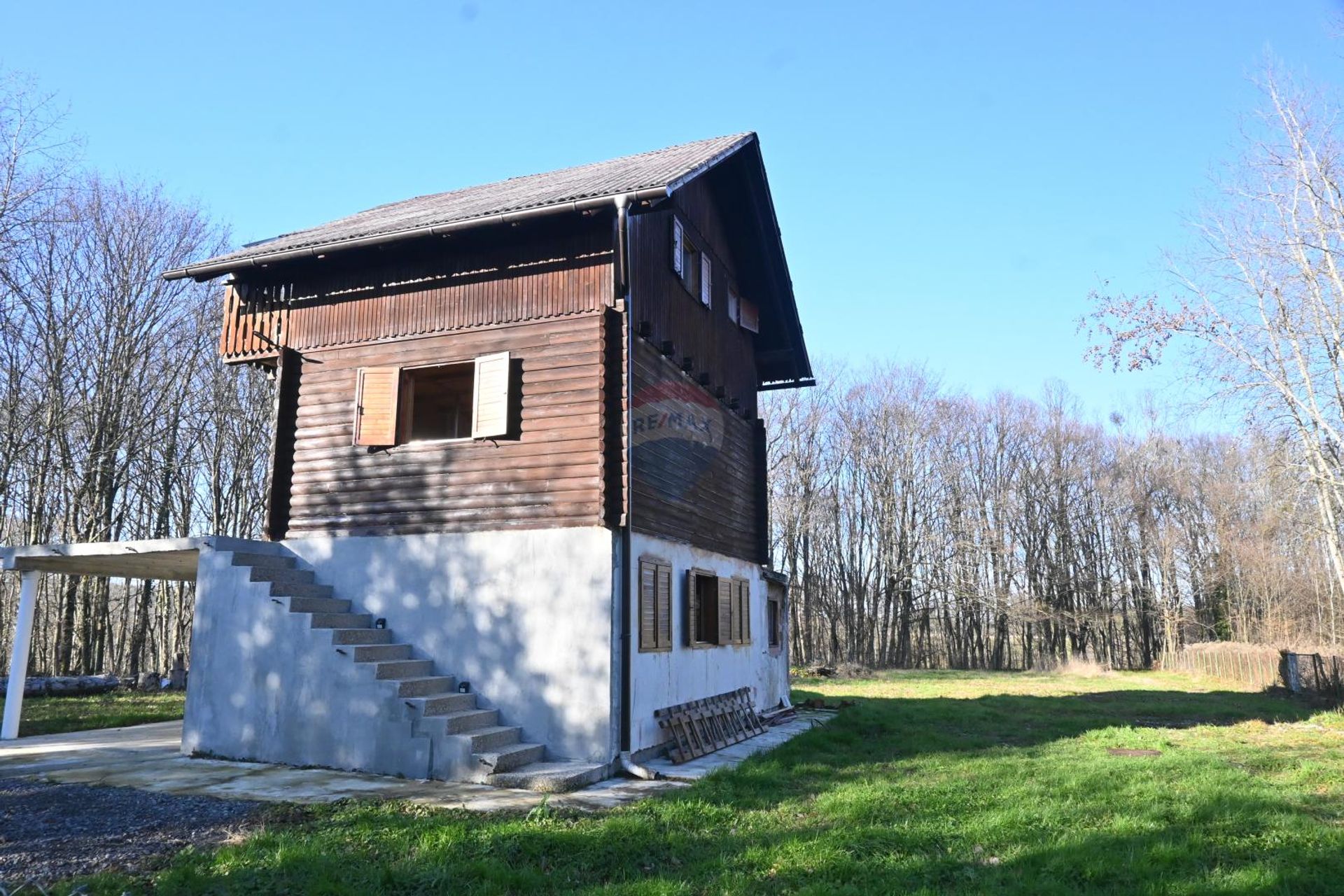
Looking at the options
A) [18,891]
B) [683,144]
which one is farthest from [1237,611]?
[18,891]

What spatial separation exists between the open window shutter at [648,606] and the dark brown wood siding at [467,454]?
3.24 feet

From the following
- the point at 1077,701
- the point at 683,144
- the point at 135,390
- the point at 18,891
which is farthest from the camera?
the point at 135,390

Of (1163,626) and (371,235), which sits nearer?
(371,235)

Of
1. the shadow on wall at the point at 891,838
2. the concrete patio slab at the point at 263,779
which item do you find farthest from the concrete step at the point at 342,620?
the shadow on wall at the point at 891,838

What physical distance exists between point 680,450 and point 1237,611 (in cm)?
3223

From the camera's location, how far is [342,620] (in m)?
9.83

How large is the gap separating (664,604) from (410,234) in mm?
A: 5282

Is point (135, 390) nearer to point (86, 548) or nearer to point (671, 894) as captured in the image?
point (86, 548)

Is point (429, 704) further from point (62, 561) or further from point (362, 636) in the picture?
point (62, 561)

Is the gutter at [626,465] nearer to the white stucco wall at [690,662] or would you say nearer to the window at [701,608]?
the white stucco wall at [690,662]

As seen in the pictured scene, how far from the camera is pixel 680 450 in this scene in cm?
1155

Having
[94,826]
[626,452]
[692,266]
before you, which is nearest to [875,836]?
[626,452]

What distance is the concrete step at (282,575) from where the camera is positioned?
986 centimetres

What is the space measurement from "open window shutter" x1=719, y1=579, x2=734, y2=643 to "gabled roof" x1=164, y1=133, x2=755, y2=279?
5.82 m
